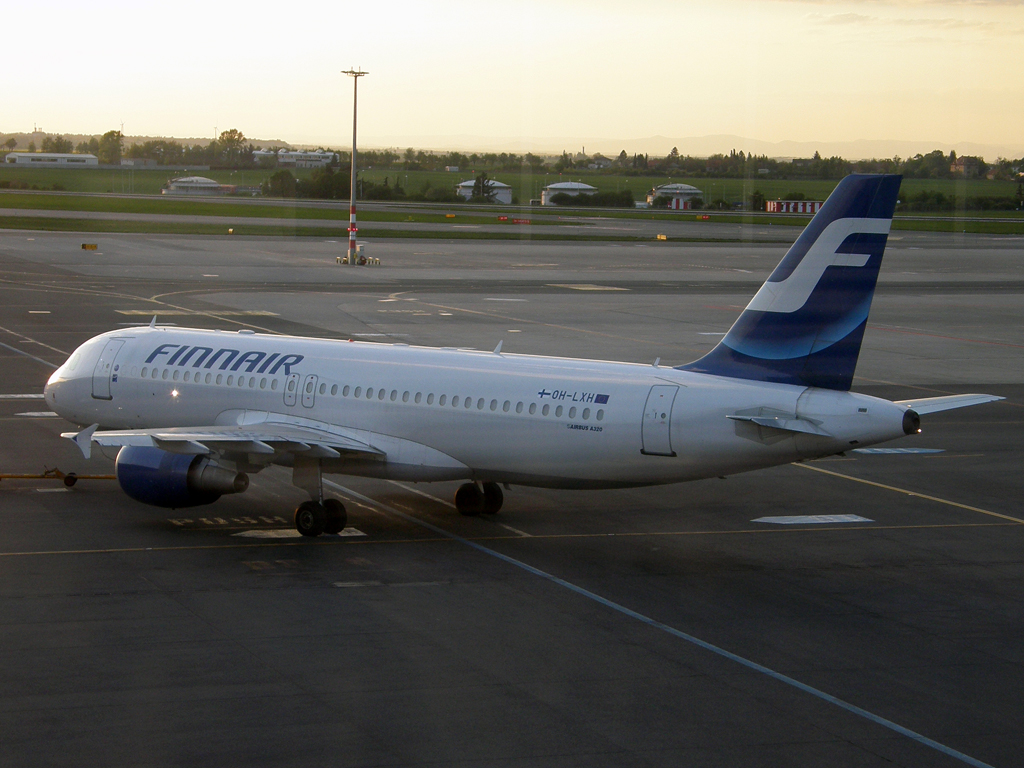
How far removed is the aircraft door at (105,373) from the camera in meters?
31.0

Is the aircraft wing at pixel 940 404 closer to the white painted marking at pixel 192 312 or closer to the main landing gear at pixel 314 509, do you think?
the main landing gear at pixel 314 509

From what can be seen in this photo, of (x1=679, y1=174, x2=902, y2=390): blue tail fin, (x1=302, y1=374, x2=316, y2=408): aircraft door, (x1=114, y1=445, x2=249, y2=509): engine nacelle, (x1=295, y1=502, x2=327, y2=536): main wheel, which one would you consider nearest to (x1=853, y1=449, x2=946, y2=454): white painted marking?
(x1=679, y1=174, x2=902, y2=390): blue tail fin

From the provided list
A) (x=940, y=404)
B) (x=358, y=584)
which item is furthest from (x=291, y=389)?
(x=940, y=404)

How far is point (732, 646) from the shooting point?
19547mm

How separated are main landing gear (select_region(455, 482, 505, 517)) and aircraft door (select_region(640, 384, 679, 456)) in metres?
5.29

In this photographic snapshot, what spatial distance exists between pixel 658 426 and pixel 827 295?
435 centimetres

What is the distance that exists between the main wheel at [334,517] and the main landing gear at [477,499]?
10.4ft

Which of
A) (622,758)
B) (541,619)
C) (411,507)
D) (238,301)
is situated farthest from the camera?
(238,301)

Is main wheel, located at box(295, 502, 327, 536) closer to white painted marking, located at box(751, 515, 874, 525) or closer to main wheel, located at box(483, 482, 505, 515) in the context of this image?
main wheel, located at box(483, 482, 505, 515)

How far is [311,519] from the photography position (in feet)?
85.1

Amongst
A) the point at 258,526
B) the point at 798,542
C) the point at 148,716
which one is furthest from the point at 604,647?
the point at 258,526

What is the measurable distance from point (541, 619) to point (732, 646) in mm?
3363

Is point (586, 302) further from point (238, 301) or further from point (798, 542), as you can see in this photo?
point (798, 542)

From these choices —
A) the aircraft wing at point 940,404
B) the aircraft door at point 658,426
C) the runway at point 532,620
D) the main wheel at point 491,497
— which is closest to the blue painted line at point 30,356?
the runway at point 532,620
